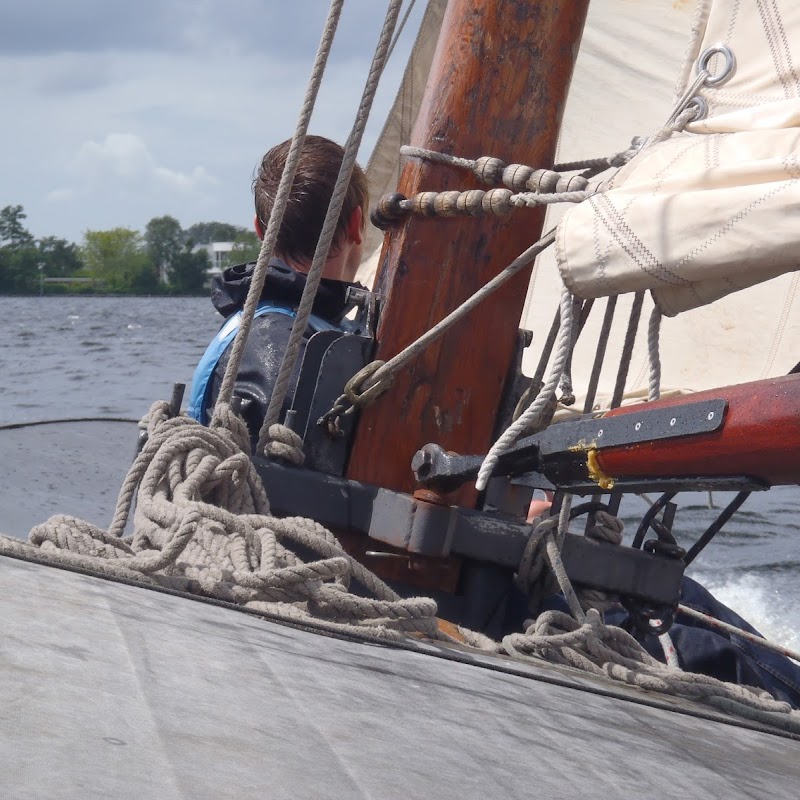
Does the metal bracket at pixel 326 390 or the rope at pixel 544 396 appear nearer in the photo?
the rope at pixel 544 396

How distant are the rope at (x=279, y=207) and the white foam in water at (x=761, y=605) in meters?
2.78

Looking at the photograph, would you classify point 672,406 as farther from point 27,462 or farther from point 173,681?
point 27,462

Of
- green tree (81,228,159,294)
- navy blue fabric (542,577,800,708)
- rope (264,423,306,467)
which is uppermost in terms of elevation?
green tree (81,228,159,294)

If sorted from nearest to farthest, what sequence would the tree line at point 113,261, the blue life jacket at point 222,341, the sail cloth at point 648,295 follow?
the blue life jacket at point 222,341 → the sail cloth at point 648,295 → the tree line at point 113,261

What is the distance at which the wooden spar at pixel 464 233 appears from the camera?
6.83 ft

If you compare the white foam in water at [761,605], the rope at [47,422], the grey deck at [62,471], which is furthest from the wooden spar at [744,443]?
the rope at [47,422]

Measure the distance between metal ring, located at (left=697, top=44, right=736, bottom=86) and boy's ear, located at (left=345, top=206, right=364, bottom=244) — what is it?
32.1 inches

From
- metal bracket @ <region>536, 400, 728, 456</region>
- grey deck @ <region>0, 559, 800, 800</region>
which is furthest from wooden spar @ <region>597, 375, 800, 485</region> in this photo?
grey deck @ <region>0, 559, 800, 800</region>

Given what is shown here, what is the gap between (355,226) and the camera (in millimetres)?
2432

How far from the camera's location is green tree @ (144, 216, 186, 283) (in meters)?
85.9

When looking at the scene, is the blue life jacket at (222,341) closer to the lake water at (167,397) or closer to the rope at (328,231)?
the rope at (328,231)

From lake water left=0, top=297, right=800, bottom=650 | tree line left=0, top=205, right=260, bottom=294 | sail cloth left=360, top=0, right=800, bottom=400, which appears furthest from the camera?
tree line left=0, top=205, right=260, bottom=294

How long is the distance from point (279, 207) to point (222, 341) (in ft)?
1.17

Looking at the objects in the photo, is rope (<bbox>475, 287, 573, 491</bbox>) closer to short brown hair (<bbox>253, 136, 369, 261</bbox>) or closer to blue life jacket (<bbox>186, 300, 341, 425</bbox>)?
blue life jacket (<bbox>186, 300, 341, 425</bbox>)
